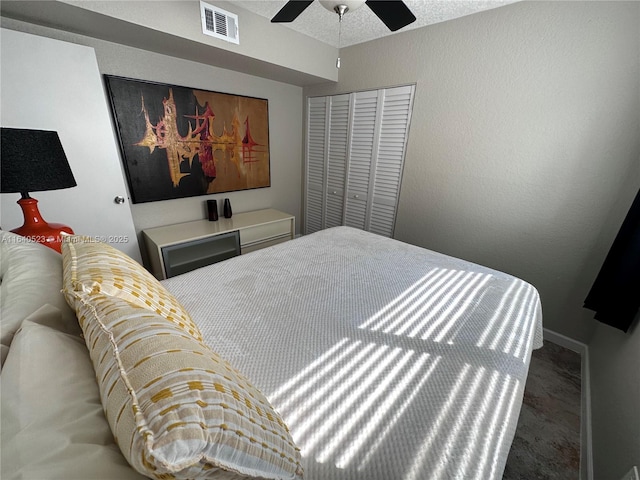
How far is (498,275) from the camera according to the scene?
1.53 m

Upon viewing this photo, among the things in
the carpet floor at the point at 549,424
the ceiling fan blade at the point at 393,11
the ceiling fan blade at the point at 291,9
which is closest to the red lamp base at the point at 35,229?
the ceiling fan blade at the point at 291,9

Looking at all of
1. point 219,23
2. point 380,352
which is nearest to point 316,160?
point 219,23

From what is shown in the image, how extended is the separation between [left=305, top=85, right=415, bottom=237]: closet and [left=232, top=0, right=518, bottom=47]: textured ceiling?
1.60ft

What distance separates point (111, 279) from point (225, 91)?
2464 mm

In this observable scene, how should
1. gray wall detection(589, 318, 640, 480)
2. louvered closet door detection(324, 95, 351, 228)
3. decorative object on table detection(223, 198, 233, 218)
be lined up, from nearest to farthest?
1. gray wall detection(589, 318, 640, 480)
2. decorative object on table detection(223, 198, 233, 218)
3. louvered closet door detection(324, 95, 351, 228)

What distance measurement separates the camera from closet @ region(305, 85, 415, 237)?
2.61 m

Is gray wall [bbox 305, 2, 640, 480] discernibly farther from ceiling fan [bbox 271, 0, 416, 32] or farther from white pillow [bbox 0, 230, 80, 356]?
white pillow [bbox 0, 230, 80, 356]

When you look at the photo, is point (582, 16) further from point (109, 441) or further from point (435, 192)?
point (109, 441)

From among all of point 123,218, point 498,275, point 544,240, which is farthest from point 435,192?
point 123,218

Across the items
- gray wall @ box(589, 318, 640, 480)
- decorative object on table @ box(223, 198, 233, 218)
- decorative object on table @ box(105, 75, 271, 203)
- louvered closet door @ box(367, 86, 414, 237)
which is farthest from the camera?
decorative object on table @ box(223, 198, 233, 218)

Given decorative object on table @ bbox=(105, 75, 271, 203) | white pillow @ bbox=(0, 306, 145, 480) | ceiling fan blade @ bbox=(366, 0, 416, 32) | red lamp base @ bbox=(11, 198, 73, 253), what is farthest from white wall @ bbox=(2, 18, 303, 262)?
white pillow @ bbox=(0, 306, 145, 480)

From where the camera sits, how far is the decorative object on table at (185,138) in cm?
210

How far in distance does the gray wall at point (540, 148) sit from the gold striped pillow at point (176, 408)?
148 centimetres

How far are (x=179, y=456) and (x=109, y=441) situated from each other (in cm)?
19
